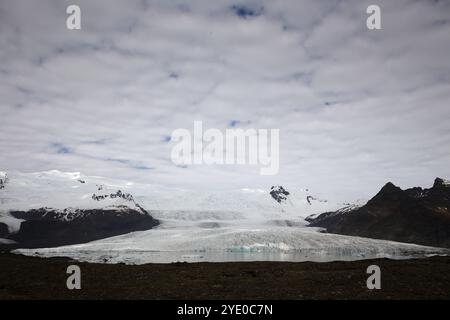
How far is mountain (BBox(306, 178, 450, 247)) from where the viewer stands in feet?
364

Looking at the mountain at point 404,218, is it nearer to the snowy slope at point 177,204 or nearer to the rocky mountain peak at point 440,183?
the rocky mountain peak at point 440,183

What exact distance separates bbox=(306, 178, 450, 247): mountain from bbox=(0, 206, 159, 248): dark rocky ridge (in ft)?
235

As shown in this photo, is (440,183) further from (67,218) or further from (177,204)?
(67,218)

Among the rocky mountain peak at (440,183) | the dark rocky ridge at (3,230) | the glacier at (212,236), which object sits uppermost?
the rocky mountain peak at (440,183)

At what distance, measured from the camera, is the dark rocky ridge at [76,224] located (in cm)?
13450

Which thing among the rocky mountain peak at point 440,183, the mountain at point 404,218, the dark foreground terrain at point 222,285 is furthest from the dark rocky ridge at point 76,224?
the dark foreground terrain at point 222,285

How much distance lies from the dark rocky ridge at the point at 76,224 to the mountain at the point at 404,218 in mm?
71775

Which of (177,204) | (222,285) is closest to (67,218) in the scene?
(177,204)

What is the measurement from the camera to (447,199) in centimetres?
13162

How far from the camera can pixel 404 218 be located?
120062mm

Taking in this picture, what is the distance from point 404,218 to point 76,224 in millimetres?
112287
